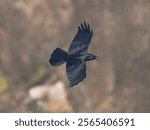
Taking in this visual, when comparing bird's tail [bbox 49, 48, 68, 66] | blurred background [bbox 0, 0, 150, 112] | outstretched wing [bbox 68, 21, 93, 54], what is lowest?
bird's tail [bbox 49, 48, 68, 66]

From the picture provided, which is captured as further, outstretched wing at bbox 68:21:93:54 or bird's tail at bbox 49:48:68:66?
outstretched wing at bbox 68:21:93:54

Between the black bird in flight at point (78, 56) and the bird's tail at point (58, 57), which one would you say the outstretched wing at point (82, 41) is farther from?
the bird's tail at point (58, 57)

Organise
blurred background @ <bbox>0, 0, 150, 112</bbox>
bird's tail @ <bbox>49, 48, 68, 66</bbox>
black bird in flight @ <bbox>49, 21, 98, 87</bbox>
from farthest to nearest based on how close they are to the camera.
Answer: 1. blurred background @ <bbox>0, 0, 150, 112</bbox>
2. black bird in flight @ <bbox>49, 21, 98, 87</bbox>
3. bird's tail @ <bbox>49, 48, 68, 66</bbox>

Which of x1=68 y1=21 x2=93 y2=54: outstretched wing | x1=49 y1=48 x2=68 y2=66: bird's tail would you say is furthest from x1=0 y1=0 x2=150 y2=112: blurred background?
x1=49 y1=48 x2=68 y2=66: bird's tail

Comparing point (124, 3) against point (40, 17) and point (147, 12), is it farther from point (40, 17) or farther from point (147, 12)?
point (40, 17)

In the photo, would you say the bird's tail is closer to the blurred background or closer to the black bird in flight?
the black bird in flight
